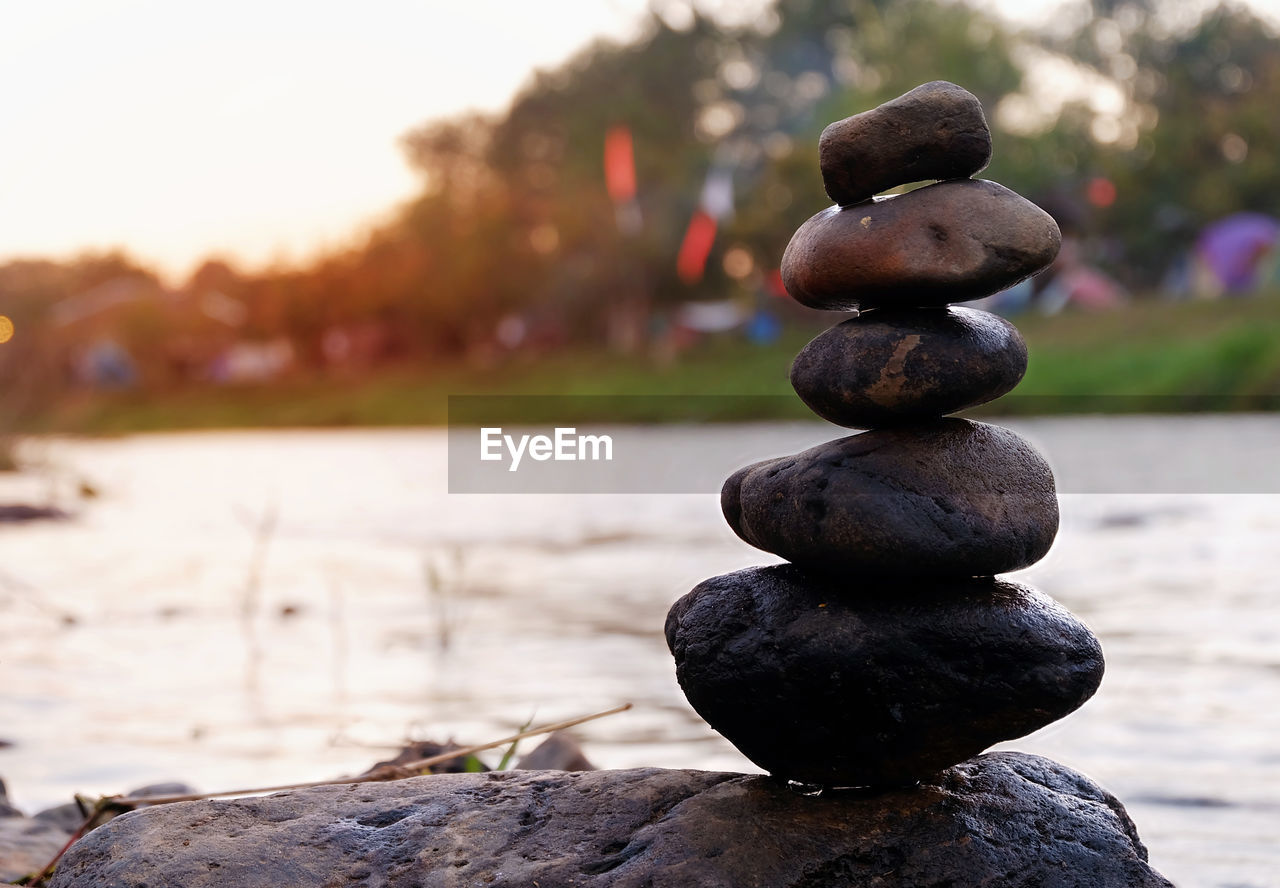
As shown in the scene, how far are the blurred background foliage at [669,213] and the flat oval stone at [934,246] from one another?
31.2 meters

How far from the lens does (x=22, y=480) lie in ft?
85.4

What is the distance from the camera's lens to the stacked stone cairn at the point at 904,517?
150 inches

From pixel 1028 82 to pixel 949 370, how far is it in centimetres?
4690

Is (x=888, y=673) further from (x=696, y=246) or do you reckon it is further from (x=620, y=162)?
(x=620, y=162)

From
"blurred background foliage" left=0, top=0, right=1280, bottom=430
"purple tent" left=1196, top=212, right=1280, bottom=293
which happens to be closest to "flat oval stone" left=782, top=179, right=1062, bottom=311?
"blurred background foliage" left=0, top=0, right=1280, bottom=430

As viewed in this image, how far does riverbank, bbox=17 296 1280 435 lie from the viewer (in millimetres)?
30688

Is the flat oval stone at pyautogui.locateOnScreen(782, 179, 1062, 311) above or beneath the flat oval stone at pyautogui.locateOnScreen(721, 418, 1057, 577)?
above

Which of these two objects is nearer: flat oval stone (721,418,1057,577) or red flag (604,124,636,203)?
flat oval stone (721,418,1057,577)

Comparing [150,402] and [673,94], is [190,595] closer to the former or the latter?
[673,94]

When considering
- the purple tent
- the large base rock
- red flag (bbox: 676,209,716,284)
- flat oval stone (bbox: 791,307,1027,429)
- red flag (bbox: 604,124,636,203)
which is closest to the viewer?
the large base rock

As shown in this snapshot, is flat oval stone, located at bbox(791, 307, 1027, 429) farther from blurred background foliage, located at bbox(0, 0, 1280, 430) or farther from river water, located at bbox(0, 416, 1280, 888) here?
blurred background foliage, located at bbox(0, 0, 1280, 430)

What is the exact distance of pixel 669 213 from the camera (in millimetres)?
51594

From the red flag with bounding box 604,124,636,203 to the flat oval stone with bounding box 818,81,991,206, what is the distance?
49195 millimetres

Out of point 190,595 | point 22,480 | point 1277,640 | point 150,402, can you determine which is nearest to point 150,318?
point 150,402
